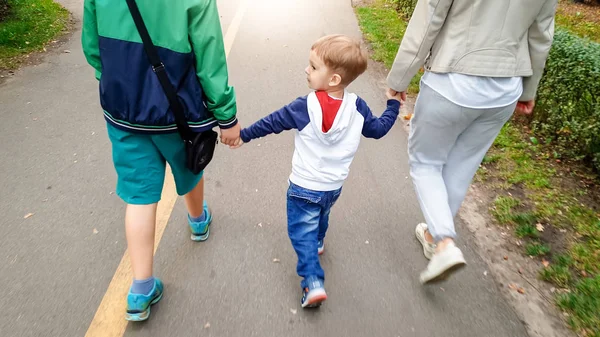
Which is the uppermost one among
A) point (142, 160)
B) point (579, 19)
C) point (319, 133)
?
point (319, 133)

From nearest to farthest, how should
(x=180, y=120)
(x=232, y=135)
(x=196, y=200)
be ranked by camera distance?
(x=180, y=120), (x=232, y=135), (x=196, y=200)

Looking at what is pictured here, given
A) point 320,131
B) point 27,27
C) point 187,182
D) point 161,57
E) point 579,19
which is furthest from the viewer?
point 579,19

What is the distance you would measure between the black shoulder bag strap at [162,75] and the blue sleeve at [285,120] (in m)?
0.34

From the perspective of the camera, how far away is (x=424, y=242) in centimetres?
291

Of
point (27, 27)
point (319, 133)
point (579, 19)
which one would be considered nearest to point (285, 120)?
point (319, 133)

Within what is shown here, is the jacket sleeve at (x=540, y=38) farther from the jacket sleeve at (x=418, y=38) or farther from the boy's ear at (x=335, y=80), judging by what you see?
the boy's ear at (x=335, y=80)

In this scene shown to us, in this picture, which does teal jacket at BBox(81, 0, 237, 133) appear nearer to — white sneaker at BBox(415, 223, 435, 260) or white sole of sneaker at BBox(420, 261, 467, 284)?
white sole of sneaker at BBox(420, 261, 467, 284)

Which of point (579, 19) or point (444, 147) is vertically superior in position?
point (444, 147)

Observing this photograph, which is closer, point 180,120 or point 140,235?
point 180,120

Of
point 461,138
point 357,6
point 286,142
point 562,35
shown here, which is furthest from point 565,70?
point 357,6

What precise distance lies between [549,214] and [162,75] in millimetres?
3064

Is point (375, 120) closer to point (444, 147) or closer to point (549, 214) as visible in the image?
point (444, 147)

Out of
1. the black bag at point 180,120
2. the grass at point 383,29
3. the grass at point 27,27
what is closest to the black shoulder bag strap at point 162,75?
the black bag at point 180,120

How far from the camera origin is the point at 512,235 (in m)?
3.12
